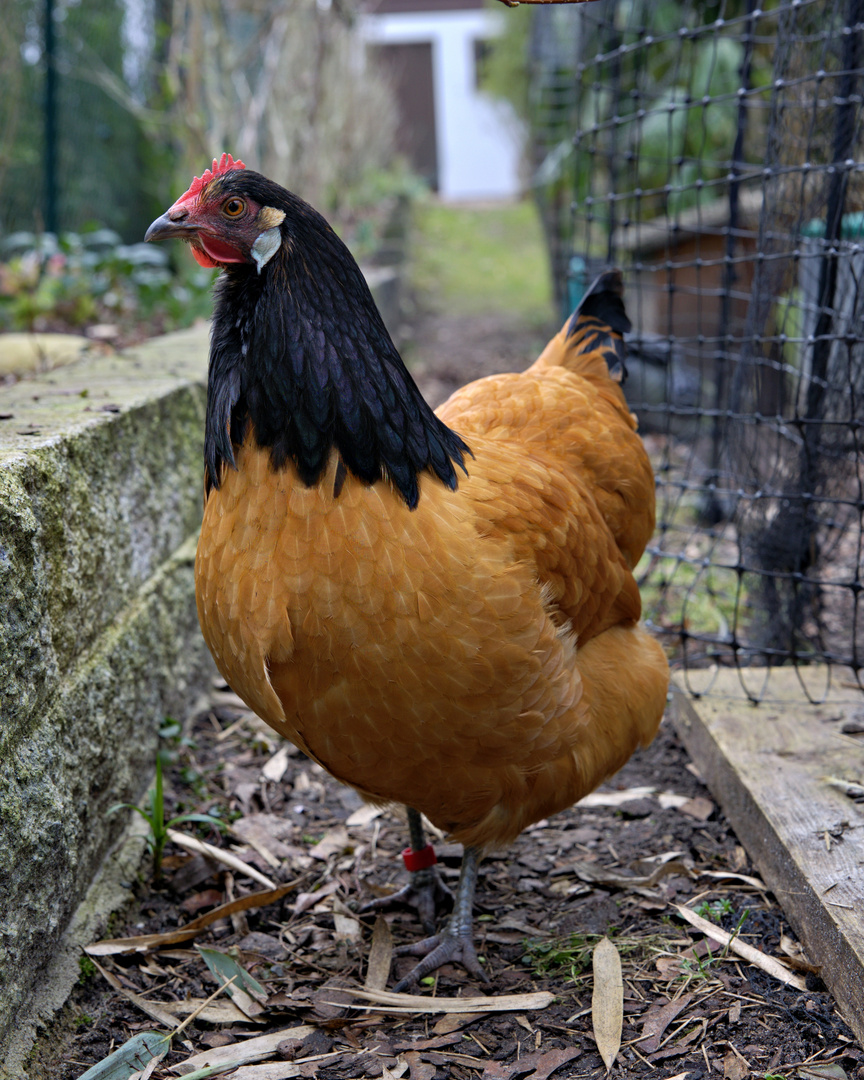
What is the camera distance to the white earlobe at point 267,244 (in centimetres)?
201

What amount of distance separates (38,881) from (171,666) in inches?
49.4

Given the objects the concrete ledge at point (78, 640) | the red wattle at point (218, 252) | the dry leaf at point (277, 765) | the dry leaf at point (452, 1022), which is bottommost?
the dry leaf at point (452, 1022)

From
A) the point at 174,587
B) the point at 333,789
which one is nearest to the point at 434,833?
the point at 333,789

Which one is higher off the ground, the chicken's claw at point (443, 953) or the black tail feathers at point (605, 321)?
the black tail feathers at point (605, 321)

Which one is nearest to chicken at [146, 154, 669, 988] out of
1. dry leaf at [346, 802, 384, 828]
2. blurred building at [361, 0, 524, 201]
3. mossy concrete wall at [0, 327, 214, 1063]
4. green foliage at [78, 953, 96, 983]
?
mossy concrete wall at [0, 327, 214, 1063]

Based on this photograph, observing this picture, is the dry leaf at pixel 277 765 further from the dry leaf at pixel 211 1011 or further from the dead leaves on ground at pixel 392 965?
the dry leaf at pixel 211 1011

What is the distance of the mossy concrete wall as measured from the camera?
203 centimetres

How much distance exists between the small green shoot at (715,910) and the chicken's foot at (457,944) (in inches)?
25.1

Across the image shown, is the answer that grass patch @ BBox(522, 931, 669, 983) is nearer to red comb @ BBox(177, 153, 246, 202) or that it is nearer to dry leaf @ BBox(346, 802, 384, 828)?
dry leaf @ BBox(346, 802, 384, 828)

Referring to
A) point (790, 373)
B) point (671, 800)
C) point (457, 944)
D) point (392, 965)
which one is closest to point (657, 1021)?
point (457, 944)

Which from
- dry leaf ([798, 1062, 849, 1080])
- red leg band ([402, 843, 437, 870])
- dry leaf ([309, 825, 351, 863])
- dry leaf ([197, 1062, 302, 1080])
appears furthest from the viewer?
dry leaf ([309, 825, 351, 863])

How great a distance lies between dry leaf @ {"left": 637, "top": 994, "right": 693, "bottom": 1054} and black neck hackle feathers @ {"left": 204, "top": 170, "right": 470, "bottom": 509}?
1.38 m

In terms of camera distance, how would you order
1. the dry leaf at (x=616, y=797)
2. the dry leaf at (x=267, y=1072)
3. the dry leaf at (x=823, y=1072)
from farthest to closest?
the dry leaf at (x=616, y=797)
the dry leaf at (x=267, y=1072)
the dry leaf at (x=823, y=1072)

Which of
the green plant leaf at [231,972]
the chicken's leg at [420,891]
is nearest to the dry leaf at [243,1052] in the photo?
the green plant leaf at [231,972]
